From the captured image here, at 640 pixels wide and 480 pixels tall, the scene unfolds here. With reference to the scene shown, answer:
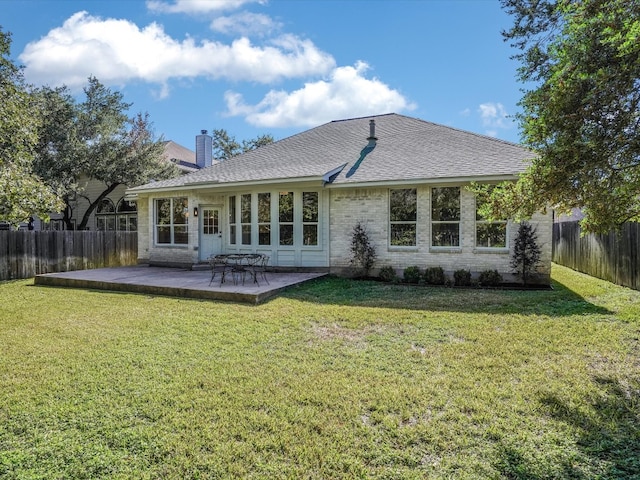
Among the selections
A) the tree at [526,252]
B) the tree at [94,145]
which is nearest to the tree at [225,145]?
the tree at [94,145]

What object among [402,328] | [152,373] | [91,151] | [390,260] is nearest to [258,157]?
[390,260]

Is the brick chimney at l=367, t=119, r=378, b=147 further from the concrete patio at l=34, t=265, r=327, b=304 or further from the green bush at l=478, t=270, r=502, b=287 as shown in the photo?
the green bush at l=478, t=270, r=502, b=287

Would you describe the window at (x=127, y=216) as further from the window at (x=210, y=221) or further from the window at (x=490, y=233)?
the window at (x=490, y=233)

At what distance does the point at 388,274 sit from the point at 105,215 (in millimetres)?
20353

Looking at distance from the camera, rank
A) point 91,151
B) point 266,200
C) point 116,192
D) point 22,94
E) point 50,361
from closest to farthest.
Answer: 1. point 50,361
2. point 22,94
3. point 266,200
4. point 91,151
5. point 116,192

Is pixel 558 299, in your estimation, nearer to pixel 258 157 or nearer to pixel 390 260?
pixel 390 260

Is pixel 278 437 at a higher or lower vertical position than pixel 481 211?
lower

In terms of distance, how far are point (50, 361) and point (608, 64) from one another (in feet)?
23.1

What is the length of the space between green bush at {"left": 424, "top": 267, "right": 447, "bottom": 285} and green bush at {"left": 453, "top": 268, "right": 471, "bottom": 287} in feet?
1.10

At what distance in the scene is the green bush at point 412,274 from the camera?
11.0 m

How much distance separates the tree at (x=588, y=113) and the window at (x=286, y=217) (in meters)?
8.76

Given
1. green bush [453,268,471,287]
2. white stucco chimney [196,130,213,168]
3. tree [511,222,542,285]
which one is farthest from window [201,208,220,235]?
white stucco chimney [196,130,213,168]

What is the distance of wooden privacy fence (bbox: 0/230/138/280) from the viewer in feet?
41.9

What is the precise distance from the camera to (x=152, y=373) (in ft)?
14.0
